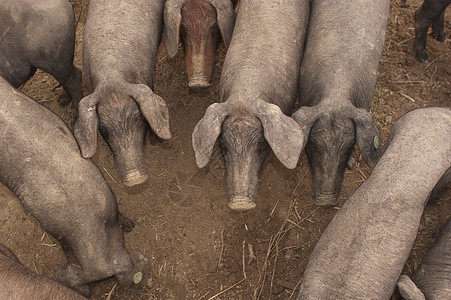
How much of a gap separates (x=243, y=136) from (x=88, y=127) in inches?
59.0

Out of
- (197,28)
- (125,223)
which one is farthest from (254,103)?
(125,223)

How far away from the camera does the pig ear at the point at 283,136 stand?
4.51 m

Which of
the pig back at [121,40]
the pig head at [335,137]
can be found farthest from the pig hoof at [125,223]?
the pig head at [335,137]

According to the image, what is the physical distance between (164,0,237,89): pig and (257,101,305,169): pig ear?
1187 millimetres

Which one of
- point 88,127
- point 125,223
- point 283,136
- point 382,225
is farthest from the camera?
point 125,223

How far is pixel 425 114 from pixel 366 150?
68 cm

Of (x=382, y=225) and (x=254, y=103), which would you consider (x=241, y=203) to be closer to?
(x=254, y=103)

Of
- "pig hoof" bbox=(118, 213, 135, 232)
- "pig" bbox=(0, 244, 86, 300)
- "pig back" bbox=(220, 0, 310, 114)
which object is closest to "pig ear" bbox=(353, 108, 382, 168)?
"pig back" bbox=(220, 0, 310, 114)

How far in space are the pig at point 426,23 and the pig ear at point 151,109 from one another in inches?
145

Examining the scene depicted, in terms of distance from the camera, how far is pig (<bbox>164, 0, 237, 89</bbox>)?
5.44 meters

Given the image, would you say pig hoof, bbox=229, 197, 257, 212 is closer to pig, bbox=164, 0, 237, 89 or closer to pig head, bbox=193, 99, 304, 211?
pig head, bbox=193, 99, 304, 211

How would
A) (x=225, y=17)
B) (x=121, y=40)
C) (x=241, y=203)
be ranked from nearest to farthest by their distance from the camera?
(x=241, y=203) < (x=121, y=40) < (x=225, y=17)

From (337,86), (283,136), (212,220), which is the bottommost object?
(212,220)

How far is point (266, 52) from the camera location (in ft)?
16.8
